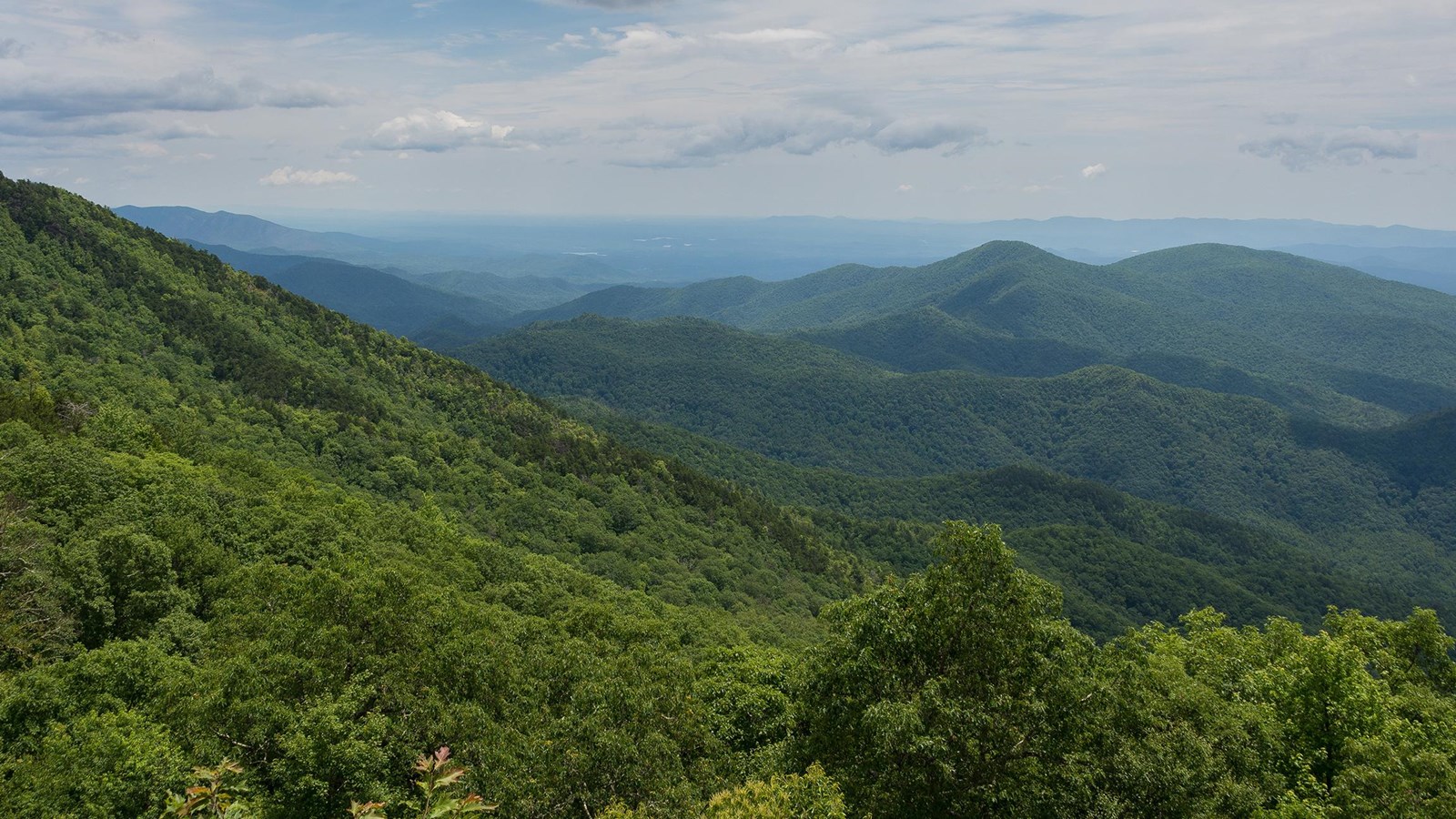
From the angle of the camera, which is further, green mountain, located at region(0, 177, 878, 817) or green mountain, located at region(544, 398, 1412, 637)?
green mountain, located at region(544, 398, 1412, 637)

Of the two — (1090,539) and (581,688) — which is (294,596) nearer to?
(581,688)

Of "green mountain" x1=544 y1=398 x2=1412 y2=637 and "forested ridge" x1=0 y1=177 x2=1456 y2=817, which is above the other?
"forested ridge" x1=0 y1=177 x2=1456 y2=817

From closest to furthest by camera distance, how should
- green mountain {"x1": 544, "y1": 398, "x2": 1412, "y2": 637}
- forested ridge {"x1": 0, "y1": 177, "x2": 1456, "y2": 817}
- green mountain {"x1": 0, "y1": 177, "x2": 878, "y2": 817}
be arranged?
forested ridge {"x1": 0, "y1": 177, "x2": 1456, "y2": 817}, green mountain {"x1": 0, "y1": 177, "x2": 878, "y2": 817}, green mountain {"x1": 544, "y1": 398, "x2": 1412, "y2": 637}

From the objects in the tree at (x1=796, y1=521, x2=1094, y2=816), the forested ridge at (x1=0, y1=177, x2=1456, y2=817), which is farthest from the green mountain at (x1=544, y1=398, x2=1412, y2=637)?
the tree at (x1=796, y1=521, x2=1094, y2=816)

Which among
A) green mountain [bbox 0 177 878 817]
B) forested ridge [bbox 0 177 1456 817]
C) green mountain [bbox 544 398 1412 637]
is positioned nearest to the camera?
forested ridge [bbox 0 177 1456 817]

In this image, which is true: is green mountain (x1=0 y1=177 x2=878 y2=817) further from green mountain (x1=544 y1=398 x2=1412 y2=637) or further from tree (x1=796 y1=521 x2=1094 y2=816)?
green mountain (x1=544 y1=398 x2=1412 y2=637)

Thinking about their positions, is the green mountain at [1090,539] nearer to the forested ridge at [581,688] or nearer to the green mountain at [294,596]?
the green mountain at [294,596]

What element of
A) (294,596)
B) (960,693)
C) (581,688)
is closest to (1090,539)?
(960,693)

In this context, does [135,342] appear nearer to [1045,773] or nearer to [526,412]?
[526,412]

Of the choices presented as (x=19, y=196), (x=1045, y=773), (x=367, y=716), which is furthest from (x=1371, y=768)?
(x=19, y=196)

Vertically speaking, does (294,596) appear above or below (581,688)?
above

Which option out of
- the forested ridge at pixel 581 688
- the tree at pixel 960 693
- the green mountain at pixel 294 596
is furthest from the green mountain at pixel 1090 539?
the tree at pixel 960 693

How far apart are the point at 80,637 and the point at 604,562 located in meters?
50.3

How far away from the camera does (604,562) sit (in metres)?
75.2
